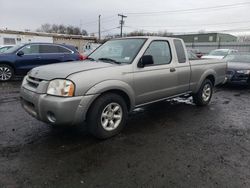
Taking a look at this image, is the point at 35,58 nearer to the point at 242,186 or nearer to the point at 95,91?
the point at 95,91

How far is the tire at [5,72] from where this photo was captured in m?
10.1

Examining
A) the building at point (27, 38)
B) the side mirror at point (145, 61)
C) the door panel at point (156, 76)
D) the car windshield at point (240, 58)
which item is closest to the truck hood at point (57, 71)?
the side mirror at point (145, 61)

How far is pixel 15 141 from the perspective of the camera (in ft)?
12.6

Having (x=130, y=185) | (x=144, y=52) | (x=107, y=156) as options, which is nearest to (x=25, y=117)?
(x=107, y=156)

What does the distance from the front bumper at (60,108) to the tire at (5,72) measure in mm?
7466

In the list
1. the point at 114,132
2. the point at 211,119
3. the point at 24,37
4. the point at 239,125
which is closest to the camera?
the point at 114,132

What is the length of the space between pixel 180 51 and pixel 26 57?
24.9ft

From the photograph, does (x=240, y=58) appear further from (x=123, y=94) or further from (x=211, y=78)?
(x=123, y=94)

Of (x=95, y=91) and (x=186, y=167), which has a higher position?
(x=95, y=91)

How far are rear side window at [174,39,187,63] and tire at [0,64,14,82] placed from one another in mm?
7903

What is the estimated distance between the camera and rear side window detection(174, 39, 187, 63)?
5.38m

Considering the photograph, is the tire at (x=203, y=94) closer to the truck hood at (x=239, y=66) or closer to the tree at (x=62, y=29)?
the truck hood at (x=239, y=66)

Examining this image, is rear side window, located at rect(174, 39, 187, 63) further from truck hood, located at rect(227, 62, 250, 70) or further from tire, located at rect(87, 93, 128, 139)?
truck hood, located at rect(227, 62, 250, 70)

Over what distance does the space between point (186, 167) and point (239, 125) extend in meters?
2.52
